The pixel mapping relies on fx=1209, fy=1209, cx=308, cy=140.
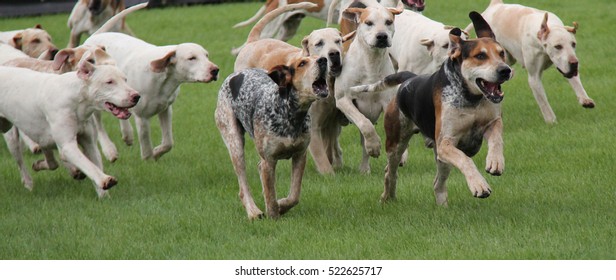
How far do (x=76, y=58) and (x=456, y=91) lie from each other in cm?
449

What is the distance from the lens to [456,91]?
796 centimetres

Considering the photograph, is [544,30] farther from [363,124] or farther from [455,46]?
[455,46]

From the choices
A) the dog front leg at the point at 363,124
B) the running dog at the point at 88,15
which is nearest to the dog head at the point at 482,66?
the dog front leg at the point at 363,124

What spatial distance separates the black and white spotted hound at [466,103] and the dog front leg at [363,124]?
3.87 feet

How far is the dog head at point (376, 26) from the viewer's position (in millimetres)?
10328

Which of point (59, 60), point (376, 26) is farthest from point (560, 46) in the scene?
point (59, 60)

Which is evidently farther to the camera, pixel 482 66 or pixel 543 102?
pixel 543 102

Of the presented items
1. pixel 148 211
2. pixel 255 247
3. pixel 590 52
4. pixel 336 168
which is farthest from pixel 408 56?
pixel 590 52

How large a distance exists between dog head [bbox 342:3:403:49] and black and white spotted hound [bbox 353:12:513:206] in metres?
1.73

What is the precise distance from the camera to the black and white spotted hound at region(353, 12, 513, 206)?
25.2ft

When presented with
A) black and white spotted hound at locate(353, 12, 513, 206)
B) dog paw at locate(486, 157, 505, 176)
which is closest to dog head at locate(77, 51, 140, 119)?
black and white spotted hound at locate(353, 12, 513, 206)

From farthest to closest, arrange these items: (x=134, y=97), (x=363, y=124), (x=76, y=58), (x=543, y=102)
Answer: (x=543, y=102)
(x=76, y=58)
(x=363, y=124)
(x=134, y=97)

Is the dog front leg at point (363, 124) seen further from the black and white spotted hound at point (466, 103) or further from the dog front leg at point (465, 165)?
the dog front leg at point (465, 165)

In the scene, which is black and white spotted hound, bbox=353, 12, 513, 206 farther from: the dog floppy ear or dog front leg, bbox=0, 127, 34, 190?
dog front leg, bbox=0, 127, 34, 190
